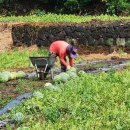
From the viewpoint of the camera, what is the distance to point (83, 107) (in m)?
9.97

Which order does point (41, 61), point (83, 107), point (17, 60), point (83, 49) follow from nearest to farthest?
point (83, 107), point (41, 61), point (17, 60), point (83, 49)

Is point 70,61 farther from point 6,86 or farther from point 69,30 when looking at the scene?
point 69,30

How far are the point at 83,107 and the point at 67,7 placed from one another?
20916 millimetres

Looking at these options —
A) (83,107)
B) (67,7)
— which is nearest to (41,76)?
(83,107)

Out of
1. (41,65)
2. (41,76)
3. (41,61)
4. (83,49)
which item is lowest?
(83,49)

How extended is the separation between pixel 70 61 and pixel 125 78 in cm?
324

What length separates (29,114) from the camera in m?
10.1

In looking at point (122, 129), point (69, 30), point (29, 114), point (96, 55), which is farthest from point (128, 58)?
point (122, 129)

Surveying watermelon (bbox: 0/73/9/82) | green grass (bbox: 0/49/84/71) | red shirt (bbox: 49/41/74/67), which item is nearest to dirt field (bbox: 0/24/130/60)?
green grass (bbox: 0/49/84/71)

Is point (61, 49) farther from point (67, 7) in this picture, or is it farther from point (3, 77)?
point (67, 7)

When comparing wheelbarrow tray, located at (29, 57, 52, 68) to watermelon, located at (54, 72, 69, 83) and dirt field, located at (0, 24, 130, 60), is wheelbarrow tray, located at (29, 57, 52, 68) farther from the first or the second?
dirt field, located at (0, 24, 130, 60)

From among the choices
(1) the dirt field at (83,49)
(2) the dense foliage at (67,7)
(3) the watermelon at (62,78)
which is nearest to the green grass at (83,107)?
(3) the watermelon at (62,78)

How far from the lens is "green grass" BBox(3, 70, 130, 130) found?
8.92 metres

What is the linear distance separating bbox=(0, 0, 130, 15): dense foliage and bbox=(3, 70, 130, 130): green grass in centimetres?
1671
